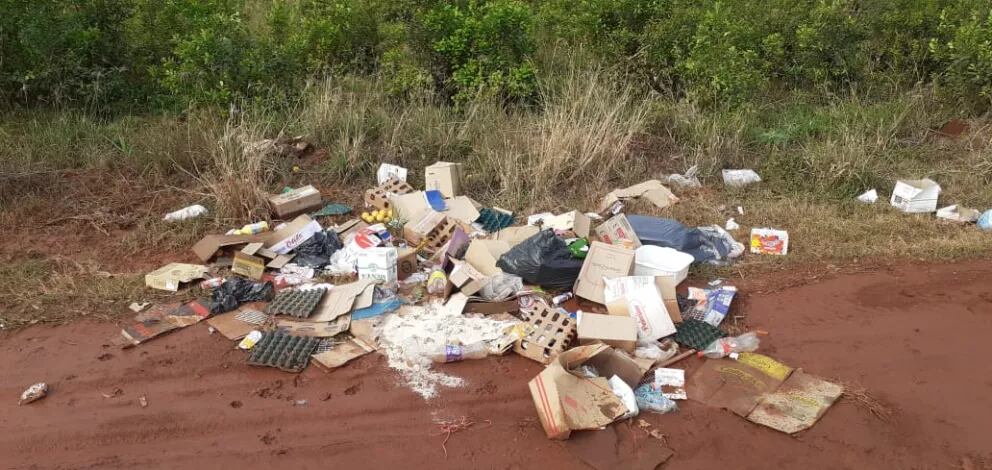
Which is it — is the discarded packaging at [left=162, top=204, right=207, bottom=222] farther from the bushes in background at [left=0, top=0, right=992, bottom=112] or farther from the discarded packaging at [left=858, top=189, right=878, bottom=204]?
the discarded packaging at [left=858, top=189, right=878, bottom=204]

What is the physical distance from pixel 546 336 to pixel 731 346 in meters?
1.03

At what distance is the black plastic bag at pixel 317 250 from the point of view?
15.5 feet

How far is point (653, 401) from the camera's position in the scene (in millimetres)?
3459

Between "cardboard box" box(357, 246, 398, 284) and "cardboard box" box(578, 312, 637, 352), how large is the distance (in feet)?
4.04

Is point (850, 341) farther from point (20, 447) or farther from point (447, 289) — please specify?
point (20, 447)

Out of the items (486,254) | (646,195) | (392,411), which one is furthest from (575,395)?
(646,195)

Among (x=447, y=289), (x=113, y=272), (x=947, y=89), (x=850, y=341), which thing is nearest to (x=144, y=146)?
(x=113, y=272)

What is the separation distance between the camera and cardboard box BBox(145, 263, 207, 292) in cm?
438

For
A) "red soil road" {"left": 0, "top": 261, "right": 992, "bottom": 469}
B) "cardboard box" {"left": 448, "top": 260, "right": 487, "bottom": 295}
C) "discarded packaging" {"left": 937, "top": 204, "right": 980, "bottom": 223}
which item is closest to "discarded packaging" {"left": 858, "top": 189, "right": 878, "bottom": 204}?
"discarded packaging" {"left": 937, "top": 204, "right": 980, "bottom": 223}

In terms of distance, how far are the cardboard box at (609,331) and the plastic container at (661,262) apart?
69cm

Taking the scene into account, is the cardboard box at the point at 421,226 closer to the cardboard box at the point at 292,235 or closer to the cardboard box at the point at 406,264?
the cardboard box at the point at 406,264

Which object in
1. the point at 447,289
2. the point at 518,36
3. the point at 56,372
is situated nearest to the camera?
the point at 56,372

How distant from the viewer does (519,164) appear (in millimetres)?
5781

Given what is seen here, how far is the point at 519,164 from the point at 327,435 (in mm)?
3095
